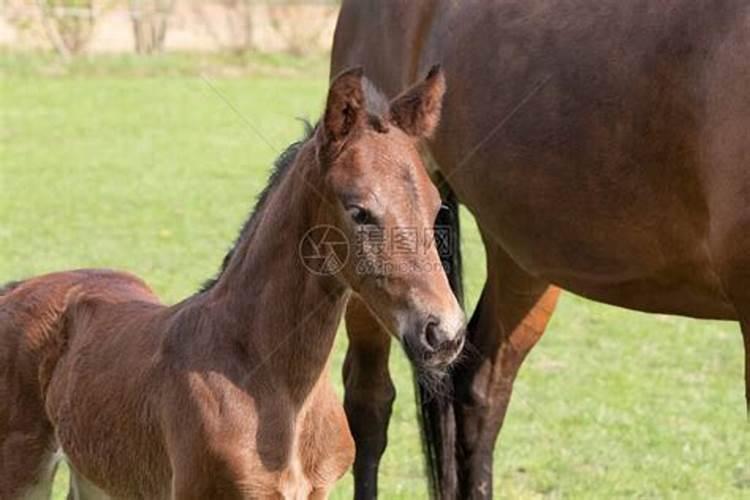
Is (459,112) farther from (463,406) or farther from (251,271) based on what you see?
(251,271)

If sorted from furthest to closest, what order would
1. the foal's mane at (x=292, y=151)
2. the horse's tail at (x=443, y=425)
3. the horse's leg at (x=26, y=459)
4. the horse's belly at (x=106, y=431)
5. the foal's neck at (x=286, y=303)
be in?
1. the horse's tail at (x=443, y=425)
2. the horse's leg at (x=26, y=459)
3. the horse's belly at (x=106, y=431)
4. the foal's neck at (x=286, y=303)
5. the foal's mane at (x=292, y=151)

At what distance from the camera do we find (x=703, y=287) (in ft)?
13.1

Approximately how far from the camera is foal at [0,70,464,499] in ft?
9.63

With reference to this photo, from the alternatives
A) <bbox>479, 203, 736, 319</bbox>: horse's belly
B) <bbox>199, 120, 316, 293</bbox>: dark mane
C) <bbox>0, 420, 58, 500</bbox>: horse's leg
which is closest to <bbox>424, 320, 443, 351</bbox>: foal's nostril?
<bbox>199, 120, 316, 293</bbox>: dark mane

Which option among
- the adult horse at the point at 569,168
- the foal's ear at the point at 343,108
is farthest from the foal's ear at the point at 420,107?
the adult horse at the point at 569,168

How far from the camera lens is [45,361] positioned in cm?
384

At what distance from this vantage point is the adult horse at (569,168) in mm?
3824

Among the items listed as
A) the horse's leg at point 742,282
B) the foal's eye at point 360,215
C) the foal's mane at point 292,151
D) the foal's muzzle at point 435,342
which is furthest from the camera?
the horse's leg at point 742,282

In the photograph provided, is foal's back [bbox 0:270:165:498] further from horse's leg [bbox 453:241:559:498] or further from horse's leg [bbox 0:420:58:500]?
horse's leg [bbox 453:241:559:498]

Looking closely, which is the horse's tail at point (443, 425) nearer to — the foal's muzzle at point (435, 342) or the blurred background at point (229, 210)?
the blurred background at point (229, 210)

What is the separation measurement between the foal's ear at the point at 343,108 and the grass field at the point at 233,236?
1453 millimetres

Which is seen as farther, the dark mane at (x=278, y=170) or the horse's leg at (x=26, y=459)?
the horse's leg at (x=26, y=459)

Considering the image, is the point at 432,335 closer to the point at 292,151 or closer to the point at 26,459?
the point at 292,151

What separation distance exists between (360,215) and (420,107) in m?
0.36
